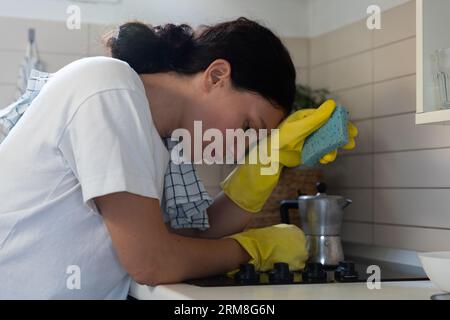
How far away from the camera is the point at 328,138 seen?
1302mm

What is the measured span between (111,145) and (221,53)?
1.17ft

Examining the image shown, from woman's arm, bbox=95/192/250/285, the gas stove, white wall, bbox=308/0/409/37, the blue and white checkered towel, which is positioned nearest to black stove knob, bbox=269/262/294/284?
the gas stove

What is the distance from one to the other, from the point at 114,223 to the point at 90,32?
1.05 meters

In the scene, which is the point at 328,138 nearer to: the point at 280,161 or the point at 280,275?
the point at 280,161

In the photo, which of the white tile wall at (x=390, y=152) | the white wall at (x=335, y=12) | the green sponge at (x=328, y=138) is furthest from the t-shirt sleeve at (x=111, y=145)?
the white wall at (x=335, y=12)

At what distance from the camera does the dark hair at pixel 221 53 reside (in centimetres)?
125

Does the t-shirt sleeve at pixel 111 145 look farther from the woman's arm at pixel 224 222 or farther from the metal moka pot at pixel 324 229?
the metal moka pot at pixel 324 229

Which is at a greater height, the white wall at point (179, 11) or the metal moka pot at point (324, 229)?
the white wall at point (179, 11)

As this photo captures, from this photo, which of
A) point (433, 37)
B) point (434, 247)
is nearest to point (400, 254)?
point (434, 247)

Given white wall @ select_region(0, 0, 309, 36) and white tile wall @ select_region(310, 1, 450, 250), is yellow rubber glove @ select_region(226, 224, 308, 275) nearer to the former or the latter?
white tile wall @ select_region(310, 1, 450, 250)

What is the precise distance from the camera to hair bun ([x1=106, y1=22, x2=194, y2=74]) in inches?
50.3

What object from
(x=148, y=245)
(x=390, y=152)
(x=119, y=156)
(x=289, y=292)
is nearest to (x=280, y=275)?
(x=289, y=292)

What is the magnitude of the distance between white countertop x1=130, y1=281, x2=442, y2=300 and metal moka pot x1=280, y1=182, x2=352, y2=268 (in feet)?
0.92

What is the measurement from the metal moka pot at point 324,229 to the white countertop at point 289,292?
0.92 ft
